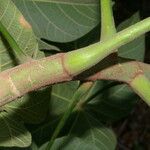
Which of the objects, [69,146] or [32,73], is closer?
[32,73]

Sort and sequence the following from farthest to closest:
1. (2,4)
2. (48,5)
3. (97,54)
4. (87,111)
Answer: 1. (87,111)
2. (48,5)
3. (2,4)
4. (97,54)

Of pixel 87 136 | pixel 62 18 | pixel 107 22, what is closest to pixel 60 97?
pixel 87 136

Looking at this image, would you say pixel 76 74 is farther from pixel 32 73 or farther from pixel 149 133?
pixel 149 133

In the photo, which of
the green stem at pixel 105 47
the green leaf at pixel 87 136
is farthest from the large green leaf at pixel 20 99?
the green stem at pixel 105 47

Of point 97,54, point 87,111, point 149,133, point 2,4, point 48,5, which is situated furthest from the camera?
point 149,133

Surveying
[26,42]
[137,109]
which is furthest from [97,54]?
[137,109]

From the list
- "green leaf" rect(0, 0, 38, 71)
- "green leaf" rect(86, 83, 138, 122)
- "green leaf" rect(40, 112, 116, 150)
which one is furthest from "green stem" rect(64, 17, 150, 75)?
"green leaf" rect(86, 83, 138, 122)

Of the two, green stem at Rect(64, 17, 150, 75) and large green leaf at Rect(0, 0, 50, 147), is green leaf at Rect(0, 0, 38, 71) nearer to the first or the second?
large green leaf at Rect(0, 0, 50, 147)

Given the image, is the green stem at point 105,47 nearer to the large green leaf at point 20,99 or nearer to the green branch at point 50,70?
the green branch at point 50,70
